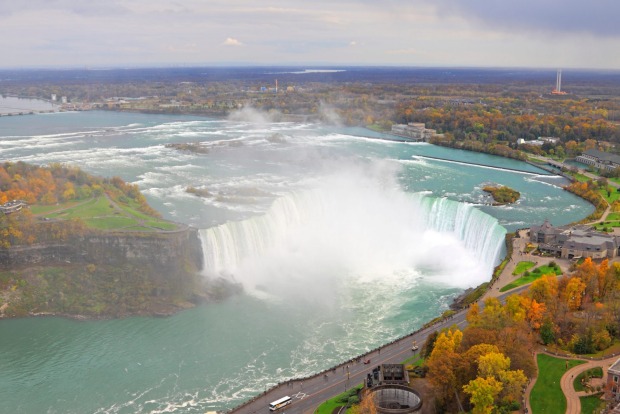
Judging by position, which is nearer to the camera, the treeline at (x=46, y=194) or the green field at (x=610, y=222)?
the treeline at (x=46, y=194)

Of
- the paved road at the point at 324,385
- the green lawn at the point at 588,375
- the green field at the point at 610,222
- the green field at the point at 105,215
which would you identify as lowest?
the paved road at the point at 324,385

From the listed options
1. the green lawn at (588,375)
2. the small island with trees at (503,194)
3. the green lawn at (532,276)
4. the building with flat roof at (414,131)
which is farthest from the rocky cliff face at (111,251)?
the building with flat roof at (414,131)

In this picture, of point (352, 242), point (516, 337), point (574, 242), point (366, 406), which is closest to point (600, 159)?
point (574, 242)

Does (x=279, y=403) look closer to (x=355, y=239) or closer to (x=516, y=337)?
(x=516, y=337)

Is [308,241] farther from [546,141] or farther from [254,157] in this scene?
[546,141]

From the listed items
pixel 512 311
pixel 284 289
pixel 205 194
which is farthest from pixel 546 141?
pixel 512 311

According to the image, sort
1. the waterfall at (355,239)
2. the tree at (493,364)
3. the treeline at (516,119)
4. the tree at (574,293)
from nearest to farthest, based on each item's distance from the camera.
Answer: the tree at (493,364), the tree at (574,293), the waterfall at (355,239), the treeline at (516,119)

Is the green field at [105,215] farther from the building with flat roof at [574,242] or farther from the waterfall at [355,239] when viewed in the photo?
the building with flat roof at [574,242]
